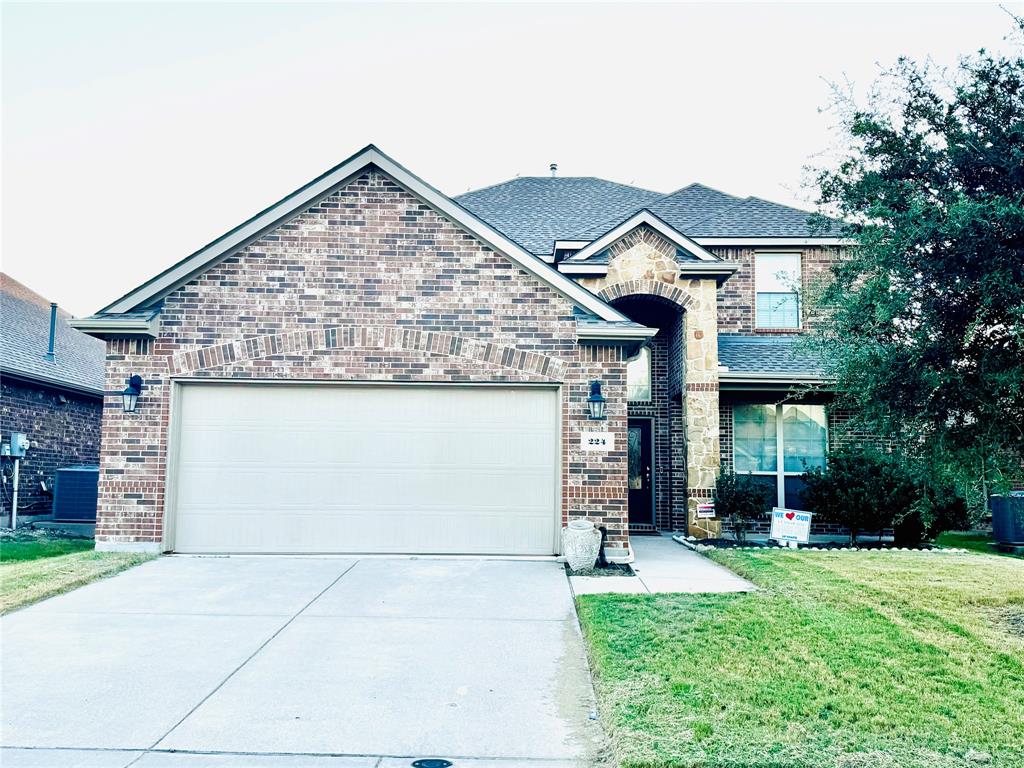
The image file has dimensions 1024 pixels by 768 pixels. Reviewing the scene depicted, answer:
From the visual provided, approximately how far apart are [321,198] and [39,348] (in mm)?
11171

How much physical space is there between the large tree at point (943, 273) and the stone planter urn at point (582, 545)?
3789 millimetres

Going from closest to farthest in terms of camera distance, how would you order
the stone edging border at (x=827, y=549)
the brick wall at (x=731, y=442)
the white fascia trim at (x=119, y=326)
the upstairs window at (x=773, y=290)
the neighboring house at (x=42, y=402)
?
the white fascia trim at (x=119, y=326) → the stone edging border at (x=827, y=549) → the brick wall at (x=731, y=442) → the neighboring house at (x=42, y=402) → the upstairs window at (x=773, y=290)

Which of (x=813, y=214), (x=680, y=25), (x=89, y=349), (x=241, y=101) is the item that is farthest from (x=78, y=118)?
(x=813, y=214)

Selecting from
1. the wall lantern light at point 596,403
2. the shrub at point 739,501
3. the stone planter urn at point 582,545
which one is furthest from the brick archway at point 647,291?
the stone planter urn at point 582,545

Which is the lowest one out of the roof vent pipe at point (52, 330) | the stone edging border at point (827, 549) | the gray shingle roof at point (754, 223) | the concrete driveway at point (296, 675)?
the concrete driveway at point (296, 675)

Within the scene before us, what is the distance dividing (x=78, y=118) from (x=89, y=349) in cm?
931

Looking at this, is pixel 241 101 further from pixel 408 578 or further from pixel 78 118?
pixel 408 578

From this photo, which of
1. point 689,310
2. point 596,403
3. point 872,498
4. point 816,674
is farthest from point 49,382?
point 872,498

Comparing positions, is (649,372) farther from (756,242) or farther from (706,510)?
(756,242)

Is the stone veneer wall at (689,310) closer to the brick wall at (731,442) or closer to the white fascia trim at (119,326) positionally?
the brick wall at (731,442)

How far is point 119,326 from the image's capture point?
425 inches

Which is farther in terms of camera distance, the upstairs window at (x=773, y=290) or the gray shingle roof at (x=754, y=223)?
the gray shingle roof at (x=754, y=223)

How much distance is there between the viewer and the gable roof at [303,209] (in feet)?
36.1

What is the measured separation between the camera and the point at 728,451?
50.2 ft
